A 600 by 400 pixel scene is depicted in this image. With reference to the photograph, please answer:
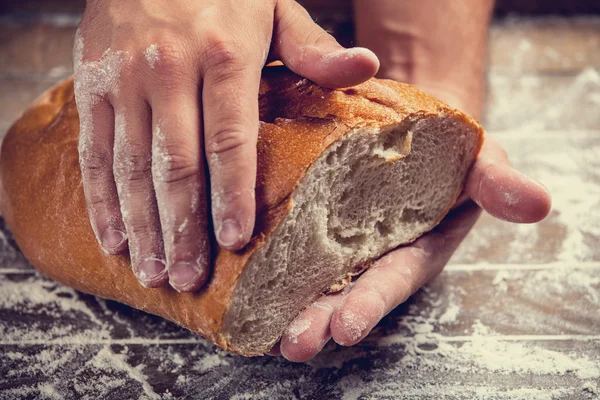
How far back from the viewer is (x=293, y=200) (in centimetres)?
132

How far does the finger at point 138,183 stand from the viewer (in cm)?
133

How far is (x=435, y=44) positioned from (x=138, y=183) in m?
1.38

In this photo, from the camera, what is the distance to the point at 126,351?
5.22 feet

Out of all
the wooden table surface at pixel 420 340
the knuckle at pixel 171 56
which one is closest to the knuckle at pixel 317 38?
the knuckle at pixel 171 56

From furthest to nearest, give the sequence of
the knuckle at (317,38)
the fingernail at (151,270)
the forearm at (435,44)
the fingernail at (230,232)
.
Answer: the forearm at (435,44) < the knuckle at (317,38) < the fingernail at (151,270) < the fingernail at (230,232)

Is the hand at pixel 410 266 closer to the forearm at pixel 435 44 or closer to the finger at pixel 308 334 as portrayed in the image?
the finger at pixel 308 334

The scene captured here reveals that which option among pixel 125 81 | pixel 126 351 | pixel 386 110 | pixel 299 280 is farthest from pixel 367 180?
pixel 126 351

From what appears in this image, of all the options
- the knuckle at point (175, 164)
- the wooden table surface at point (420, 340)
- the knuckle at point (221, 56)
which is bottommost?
the wooden table surface at point (420, 340)

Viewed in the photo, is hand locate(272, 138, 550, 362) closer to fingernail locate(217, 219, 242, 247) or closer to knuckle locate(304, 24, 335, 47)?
fingernail locate(217, 219, 242, 247)

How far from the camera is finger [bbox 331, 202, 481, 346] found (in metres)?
1.40

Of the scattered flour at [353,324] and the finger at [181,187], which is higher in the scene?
the finger at [181,187]

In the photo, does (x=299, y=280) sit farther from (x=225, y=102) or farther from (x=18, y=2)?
(x=18, y=2)

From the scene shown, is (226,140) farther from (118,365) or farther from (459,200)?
(459,200)

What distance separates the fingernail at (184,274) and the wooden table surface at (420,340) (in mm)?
331
